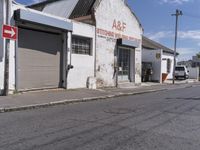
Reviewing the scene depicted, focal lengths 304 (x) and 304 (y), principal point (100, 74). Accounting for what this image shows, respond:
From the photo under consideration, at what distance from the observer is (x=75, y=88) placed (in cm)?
1767

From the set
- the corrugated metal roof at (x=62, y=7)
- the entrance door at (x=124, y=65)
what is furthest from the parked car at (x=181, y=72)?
the corrugated metal roof at (x=62, y=7)

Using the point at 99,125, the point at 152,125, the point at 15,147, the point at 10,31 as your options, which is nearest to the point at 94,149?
the point at 15,147

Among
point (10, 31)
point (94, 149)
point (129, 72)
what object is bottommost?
point (94, 149)

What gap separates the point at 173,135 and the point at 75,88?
36.0 ft

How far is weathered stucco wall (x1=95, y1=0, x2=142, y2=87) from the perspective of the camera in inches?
781

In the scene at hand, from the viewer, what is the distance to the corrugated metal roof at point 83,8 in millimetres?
19855

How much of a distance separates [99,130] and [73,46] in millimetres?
10872

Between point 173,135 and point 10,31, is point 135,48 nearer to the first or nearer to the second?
point 10,31

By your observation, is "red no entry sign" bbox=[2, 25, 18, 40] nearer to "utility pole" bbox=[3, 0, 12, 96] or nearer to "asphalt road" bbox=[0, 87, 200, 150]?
"utility pole" bbox=[3, 0, 12, 96]

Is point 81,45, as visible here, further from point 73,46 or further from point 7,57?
point 7,57

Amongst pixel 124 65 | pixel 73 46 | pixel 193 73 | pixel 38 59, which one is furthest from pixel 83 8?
pixel 193 73

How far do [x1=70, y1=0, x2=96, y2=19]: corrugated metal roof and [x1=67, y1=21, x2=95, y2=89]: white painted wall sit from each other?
148 centimetres

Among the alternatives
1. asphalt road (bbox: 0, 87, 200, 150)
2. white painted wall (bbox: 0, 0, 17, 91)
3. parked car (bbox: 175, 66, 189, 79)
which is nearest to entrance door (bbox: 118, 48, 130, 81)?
white painted wall (bbox: 0, 0, 17, 91)

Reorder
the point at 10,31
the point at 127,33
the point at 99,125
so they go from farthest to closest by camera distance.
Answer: the point at 127,33 → the point at 10,31 → the point at 99,125
